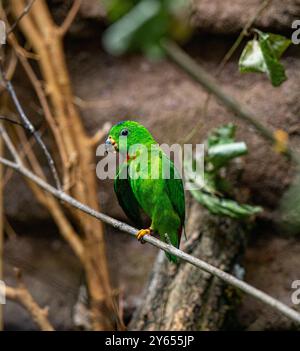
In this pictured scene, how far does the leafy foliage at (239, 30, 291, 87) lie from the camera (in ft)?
5.34

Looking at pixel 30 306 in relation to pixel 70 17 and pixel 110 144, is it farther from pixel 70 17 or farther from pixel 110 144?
pixel 70 17

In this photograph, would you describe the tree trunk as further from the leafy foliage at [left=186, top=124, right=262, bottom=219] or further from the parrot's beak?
the parrot's beak

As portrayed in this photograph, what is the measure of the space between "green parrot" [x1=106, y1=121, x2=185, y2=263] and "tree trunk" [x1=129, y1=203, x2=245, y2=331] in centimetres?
47

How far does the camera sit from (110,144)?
1325 millimetres

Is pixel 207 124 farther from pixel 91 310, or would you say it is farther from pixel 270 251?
pixel 91 310

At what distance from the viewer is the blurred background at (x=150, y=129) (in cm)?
246

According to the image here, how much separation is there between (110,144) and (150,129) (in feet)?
4.40

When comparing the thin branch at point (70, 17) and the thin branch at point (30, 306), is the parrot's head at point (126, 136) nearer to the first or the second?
the thin branch at point (30, 306)

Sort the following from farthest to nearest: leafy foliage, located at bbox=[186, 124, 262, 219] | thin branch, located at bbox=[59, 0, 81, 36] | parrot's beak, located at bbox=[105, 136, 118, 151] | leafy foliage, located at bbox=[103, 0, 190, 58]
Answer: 1. thin branch, located at bbox=[59, 0, 81, 36]
2. leafy foliage, located at bbox=[186, 124, 262, 219]
3. parrot's beak, located at bbox=[105, 136, 118, 151]
4. leafy foliage, located at bbox=[103, 0, 190, 58]

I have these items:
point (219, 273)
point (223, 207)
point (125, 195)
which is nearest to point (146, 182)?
point (125, 195)

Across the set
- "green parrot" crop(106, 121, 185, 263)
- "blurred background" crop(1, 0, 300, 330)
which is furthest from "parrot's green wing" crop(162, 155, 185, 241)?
"blurred background" crop(1, 0, 300, 330)

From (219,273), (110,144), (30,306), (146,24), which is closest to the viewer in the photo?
(146,24)

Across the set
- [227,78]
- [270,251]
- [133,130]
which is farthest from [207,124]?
[133,130]

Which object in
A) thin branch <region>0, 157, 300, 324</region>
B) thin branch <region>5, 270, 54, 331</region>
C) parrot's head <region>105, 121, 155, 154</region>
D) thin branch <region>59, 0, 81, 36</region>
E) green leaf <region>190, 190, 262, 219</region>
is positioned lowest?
thin branch <region>0, 157, 300, 324</region>
